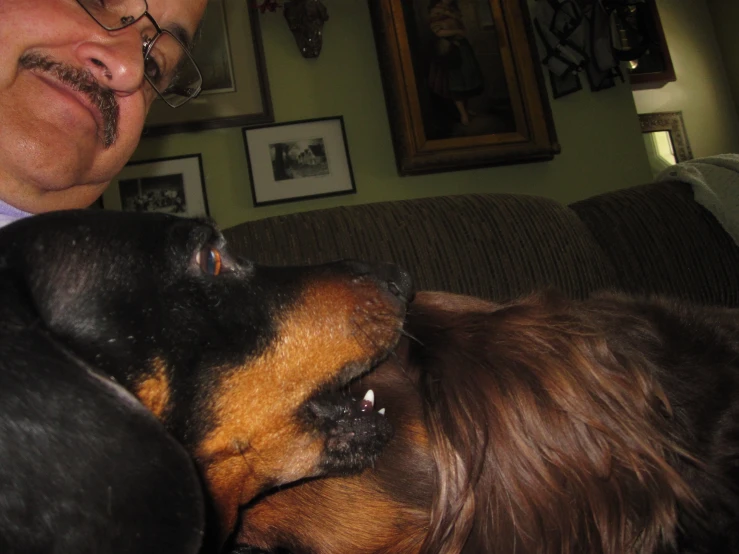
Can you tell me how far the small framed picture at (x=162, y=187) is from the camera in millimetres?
2416

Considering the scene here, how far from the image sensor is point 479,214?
5.41ft

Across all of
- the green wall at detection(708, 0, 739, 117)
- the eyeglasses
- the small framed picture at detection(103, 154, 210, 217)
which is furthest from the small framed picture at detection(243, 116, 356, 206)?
the green wall at detection(708, 0, 739, 117)

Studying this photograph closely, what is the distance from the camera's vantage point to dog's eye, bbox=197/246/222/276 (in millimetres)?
763

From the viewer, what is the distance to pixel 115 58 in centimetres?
116

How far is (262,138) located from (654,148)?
2696mm

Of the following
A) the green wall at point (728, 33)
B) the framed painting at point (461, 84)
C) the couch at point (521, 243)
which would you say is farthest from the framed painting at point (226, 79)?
the green wall at point (728, 33)

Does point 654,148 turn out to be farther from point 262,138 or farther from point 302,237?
point 302,237

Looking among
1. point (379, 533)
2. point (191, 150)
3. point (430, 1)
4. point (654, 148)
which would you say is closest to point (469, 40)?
point (430, 1)

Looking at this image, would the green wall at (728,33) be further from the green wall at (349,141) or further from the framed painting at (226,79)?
the framed painting at (226,79)

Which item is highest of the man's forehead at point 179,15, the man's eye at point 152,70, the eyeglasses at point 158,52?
the man's forehead at point 179,15

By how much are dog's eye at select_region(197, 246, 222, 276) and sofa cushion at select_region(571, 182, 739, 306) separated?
1219 mm

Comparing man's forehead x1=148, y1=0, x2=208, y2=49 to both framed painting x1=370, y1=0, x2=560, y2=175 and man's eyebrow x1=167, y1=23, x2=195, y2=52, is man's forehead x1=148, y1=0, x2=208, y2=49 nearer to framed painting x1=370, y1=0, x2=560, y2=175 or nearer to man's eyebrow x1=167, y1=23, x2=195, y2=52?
man's eyebrow x1=167, y1=23, x2=195, y2=52

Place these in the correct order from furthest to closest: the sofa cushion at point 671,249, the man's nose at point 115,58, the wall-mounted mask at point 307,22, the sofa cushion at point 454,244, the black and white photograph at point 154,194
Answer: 1. the wall-mounted mask at point 307,22
2. the black and white photograph at point 154,194
3. the sofa cushion at point 671,249
4. the sofa cushion at point 454,244
5. the man's nose at point 115,58

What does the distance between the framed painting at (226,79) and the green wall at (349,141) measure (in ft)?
0.17
